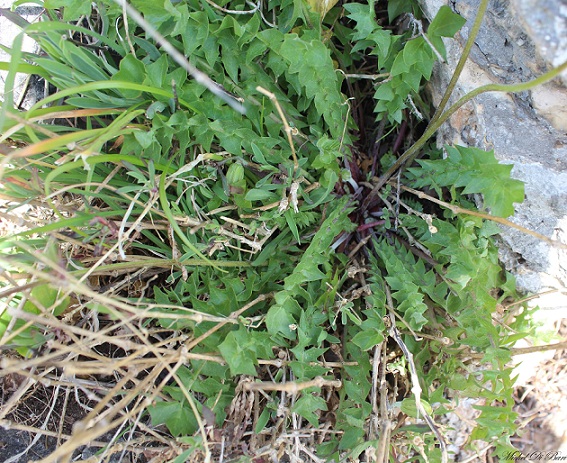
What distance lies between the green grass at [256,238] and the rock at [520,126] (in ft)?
0.44

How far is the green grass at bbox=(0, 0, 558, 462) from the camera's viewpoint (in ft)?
5.03

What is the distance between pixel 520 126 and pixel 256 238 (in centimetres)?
103

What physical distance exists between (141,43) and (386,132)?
3.53 ft

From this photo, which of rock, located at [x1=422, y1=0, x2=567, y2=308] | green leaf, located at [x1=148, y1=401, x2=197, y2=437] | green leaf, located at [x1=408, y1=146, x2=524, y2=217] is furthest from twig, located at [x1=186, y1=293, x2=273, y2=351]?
rock, located at [x1=422, y1=0, x2=567, y2=308]

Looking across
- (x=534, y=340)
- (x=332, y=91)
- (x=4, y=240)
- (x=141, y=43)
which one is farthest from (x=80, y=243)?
(x=534, y=340)

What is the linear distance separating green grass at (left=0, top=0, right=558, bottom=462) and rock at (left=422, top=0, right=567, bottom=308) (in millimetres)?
134

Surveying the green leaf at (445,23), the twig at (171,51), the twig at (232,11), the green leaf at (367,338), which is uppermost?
the green leaf at (445,23)

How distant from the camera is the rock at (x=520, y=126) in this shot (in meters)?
1.62

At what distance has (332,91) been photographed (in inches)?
66.9

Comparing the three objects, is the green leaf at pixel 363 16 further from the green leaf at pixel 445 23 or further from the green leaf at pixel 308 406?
the green leaf at pixel 308 406

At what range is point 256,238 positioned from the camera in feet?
5.63

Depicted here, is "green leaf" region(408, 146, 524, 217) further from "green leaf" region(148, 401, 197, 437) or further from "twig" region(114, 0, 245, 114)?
"green leaf" region(148, 401, 197, 437)

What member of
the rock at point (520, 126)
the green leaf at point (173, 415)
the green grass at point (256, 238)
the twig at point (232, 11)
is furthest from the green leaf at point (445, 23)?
the green leaf at point (173, 415)

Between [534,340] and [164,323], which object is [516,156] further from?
[164,323]
